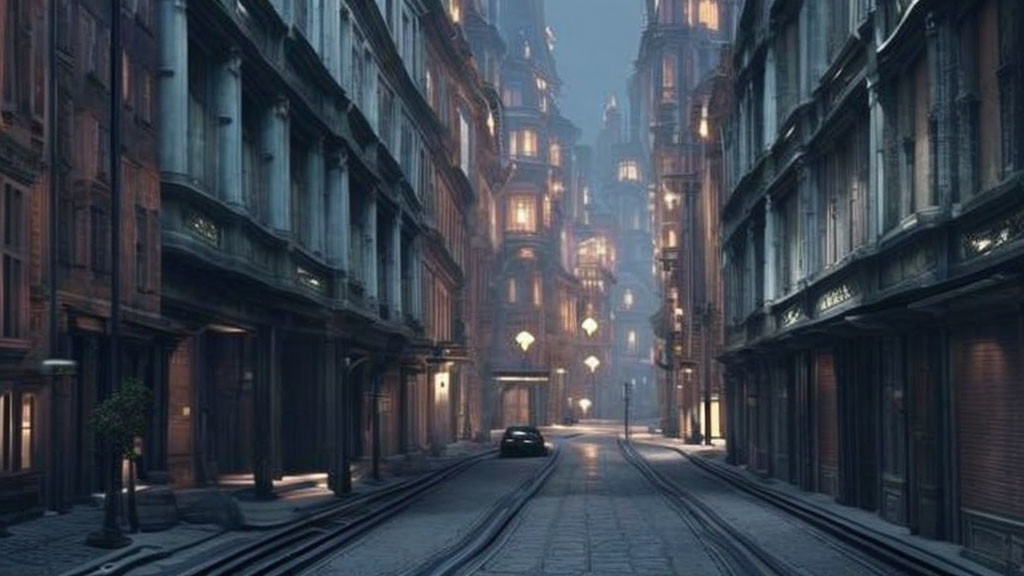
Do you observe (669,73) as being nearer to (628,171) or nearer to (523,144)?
(523,144)

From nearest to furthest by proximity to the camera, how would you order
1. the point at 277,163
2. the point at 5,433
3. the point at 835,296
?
the point at 5,433
the point at 835,296
the point at 277,163

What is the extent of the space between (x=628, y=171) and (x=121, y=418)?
577 ft

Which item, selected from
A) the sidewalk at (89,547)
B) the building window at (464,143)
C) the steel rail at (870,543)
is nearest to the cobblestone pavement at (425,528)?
the sidewalk at (89,547)

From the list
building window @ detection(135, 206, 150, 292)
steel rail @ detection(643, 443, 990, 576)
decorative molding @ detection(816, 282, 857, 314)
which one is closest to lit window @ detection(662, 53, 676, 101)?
steel rail @ detection(643, 443, 990, 576)

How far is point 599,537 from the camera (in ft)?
82.5

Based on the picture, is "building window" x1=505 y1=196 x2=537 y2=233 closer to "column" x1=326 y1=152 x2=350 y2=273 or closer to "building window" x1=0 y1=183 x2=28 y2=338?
"column" x1=326 y1=152 x2=350 y2=273

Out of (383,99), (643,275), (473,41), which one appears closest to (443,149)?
(383,99)

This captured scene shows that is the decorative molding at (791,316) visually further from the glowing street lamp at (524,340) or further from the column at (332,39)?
the glowing street lamp at (524,340)

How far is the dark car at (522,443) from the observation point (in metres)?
61.2

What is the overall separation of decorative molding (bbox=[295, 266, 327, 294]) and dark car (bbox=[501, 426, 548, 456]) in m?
24.6

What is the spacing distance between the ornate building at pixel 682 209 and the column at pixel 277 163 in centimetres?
3843

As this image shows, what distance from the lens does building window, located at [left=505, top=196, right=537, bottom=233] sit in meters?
120

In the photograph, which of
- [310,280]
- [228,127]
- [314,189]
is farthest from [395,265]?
[228,127]

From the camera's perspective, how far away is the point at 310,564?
20.6 m
